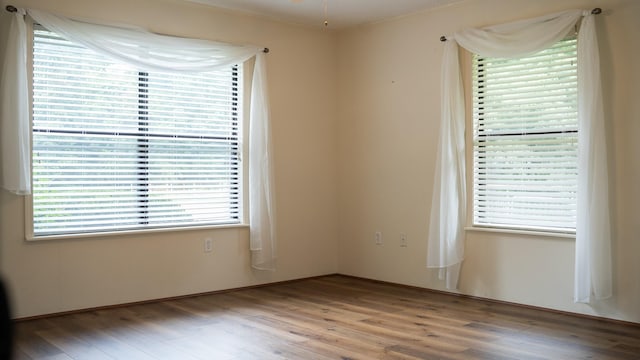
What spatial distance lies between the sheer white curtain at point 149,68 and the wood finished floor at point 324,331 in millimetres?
829

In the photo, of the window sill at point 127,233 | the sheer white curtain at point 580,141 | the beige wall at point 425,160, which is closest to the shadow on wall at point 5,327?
the window sill at point 127,233

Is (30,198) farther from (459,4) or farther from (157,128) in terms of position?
(459,4)

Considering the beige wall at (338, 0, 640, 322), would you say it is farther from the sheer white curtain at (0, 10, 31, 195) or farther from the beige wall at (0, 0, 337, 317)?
the sheer white curtain at (0, 10, 31, 195)

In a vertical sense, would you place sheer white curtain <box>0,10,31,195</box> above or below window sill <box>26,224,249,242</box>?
above

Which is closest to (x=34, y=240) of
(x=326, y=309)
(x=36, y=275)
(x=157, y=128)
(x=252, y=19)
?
(x=36, y=275)

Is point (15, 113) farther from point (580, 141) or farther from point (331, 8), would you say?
point (580, 141)

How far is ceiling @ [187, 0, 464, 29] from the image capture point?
5270mm

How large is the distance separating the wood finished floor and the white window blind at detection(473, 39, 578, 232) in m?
0.78

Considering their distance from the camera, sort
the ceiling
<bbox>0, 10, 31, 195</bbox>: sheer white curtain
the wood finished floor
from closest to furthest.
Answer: the wood finished floor
<bbox>0, 10, 31, 195</bbox>: sheer white curtain
the ceiling

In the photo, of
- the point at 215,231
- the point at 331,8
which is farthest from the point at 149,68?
the point at 331,8

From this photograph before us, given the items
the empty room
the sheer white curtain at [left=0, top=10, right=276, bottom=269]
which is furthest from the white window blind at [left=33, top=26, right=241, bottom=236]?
the sheer white curtain at [left=0, top=10, right=276, bottom=269]

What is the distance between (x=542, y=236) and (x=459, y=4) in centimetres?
216

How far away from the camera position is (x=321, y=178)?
6.28m

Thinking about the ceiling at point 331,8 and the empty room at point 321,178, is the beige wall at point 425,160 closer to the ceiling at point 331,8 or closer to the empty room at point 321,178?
the empty room at point 321,178
